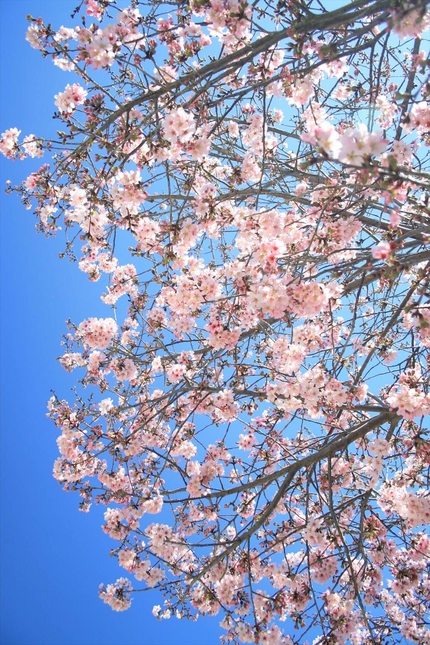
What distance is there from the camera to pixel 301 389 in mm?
3107

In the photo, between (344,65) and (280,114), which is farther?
(280,114)

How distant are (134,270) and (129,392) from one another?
3.99 feet

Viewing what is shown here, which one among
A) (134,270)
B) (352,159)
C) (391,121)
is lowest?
(352,159)

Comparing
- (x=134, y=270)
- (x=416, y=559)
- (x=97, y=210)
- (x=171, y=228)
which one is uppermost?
(x=134, y=270)

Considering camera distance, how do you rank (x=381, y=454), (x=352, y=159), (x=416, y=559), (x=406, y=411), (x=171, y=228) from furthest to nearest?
(x=416, y=559) → (x=381, y=454) → (x=171, y=228) → (x=406, y=411) → (x=352, y=159)

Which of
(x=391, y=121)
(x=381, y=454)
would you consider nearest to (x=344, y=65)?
(x=391, y=121)

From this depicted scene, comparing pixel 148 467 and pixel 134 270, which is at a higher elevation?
Answer: pixel 134 270

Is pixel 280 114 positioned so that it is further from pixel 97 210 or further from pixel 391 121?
pixel 97 210

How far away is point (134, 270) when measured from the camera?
14.4ft

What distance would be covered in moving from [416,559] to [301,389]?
156cm

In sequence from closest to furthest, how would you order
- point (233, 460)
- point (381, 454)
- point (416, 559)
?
1. point (381, 454)
2. point (416, 559)
3. point (233, 460)

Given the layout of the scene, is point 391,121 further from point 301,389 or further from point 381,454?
point 381,454

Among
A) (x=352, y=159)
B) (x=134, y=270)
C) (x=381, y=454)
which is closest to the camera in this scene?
(x=352, y=159)

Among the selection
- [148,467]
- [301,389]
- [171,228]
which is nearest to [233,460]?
[148,467]
